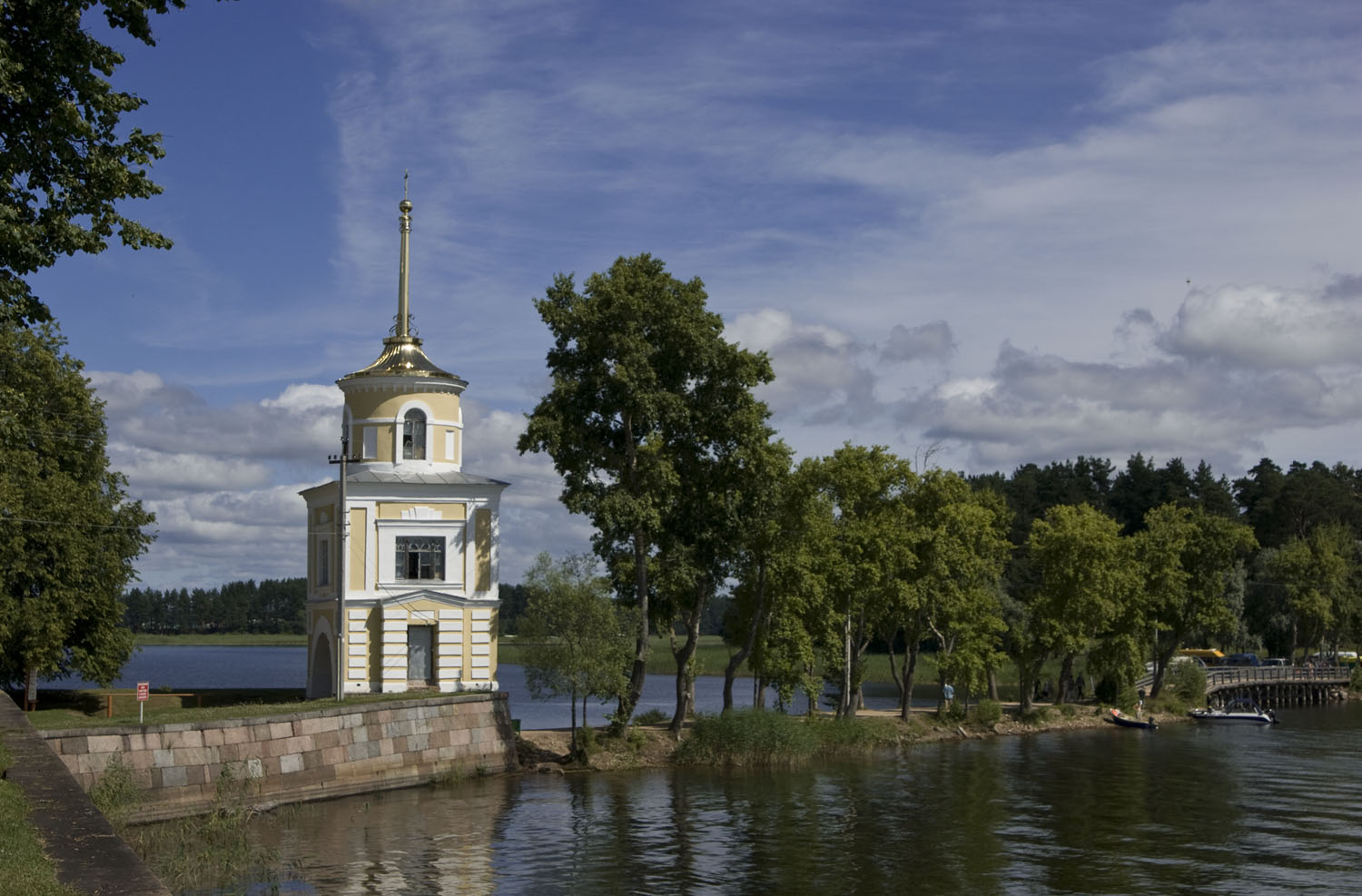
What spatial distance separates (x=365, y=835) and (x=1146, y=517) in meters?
60.3

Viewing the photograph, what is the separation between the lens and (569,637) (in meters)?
47.5

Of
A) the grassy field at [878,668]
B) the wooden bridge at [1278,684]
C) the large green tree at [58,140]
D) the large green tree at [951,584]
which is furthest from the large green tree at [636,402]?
the wooden bridge at [1278,684]

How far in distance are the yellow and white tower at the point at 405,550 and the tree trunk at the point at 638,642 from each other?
535cm

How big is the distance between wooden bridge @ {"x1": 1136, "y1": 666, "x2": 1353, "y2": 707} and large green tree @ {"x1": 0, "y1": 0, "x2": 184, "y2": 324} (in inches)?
3216

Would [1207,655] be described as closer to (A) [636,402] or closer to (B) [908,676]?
(B) [908,676]

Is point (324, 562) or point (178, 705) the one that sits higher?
point (324, 562)

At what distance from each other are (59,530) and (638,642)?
21041 mm

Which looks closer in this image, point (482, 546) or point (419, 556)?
point (419, 556)

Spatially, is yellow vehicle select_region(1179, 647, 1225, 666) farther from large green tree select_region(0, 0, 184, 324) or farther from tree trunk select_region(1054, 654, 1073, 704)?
large green tree select_region(0, 0, 184, 324)

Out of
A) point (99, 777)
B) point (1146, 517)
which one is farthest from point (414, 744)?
point (1146, 517)

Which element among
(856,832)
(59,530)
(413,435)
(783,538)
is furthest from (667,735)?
(59,530)

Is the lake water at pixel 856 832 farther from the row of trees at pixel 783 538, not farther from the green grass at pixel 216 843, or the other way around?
the row of trees at pixel 783 538

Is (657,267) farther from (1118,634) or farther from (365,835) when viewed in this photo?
(1118,634)

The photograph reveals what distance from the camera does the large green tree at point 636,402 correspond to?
48.9 m
